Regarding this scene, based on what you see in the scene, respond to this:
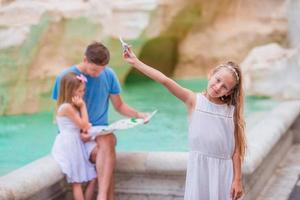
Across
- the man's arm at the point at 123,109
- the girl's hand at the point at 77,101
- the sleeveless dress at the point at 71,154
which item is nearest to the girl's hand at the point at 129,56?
the girl's hand at the point at 77,101

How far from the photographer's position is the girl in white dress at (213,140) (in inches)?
140

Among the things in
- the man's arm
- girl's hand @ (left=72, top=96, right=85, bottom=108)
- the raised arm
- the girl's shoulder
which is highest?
the raised arm

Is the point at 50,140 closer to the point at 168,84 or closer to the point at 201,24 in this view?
the point at 168,84

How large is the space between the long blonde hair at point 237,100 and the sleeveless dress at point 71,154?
116 centimetres

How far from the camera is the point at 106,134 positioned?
4.39 meters

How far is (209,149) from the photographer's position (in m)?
3.57

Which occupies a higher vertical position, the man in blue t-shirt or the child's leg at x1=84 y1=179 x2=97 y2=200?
the man in blue t-shirt

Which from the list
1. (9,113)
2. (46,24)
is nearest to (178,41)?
(46,24)

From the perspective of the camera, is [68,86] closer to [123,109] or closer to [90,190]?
[123,109]

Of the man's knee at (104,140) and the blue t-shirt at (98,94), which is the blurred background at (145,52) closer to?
the blue t-shirt at (98,94)

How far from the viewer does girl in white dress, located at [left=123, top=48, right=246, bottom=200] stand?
11.7 ft

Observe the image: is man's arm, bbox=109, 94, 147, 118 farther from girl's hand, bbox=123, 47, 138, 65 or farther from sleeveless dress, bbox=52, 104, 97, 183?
girl's hand, bbox=123, 47, 138, 65

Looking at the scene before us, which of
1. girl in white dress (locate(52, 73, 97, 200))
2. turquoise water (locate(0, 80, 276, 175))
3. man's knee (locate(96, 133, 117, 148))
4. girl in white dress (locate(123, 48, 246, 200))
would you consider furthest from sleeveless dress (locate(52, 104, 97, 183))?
turquoise water (locate(0, 80, 276, 175))

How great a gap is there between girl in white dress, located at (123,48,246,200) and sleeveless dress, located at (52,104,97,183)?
97cm
